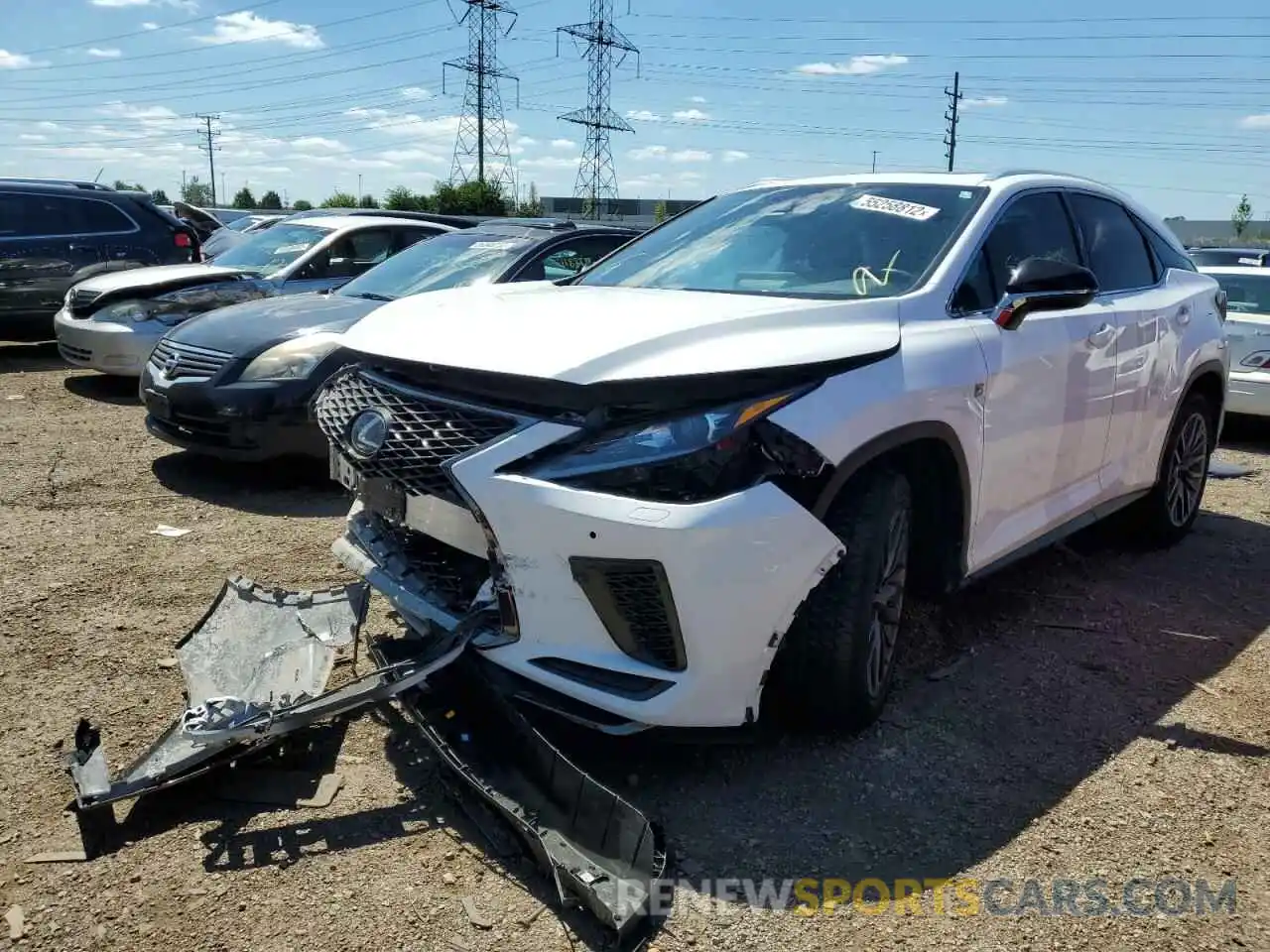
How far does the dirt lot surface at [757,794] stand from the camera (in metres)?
2.50

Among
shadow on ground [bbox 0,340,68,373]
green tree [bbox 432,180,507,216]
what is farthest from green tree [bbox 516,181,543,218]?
shadow on ground [bbox 0,340,68,373]

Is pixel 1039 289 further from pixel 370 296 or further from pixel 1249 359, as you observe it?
pixel 1249 359

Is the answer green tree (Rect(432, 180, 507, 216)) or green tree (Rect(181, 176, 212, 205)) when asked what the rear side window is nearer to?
green tree (Rect(432, 180, 507, 216))

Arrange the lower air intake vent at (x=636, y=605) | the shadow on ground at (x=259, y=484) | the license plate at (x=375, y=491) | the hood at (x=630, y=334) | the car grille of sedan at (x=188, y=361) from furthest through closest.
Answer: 1. the car grille of sedan at (x=188, y=361)
2. the shadow on ground at (x=259, y=484)
3. the license plate at (x=375, y=491)
4. the hood at (x=630, y=334)
5. the lower air intake vent at (x=636, y=605)

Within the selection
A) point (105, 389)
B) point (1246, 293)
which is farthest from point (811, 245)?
point (105, 389)

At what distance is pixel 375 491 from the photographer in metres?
3.29

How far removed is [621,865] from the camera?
8.29 feet

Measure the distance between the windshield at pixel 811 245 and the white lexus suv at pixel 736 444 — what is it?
0.02 metres

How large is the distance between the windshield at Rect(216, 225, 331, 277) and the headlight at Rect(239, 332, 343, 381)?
282 cm

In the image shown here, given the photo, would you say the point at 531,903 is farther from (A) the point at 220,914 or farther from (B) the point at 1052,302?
(B) the point at 1052,302

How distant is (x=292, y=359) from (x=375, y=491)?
2.96 metres

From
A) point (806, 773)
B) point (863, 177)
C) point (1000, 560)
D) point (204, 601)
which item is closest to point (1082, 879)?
point (806, 773)

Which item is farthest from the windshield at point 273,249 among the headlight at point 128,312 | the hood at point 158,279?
the headlight at point 128,312

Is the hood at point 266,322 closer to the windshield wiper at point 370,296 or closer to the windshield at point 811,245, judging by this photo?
the windshield wiper at point 370,296
